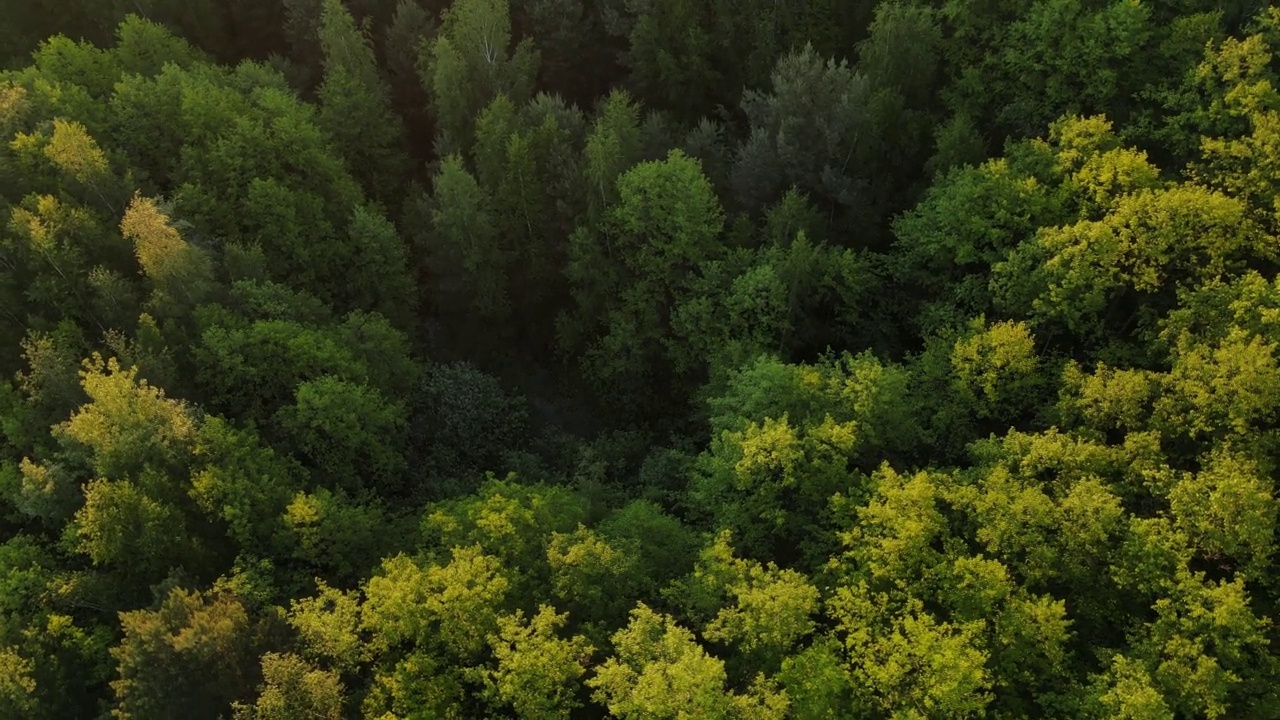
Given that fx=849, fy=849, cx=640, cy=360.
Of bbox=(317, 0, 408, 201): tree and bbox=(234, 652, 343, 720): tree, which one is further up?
bbox=(317, 0, 408, 201): tree

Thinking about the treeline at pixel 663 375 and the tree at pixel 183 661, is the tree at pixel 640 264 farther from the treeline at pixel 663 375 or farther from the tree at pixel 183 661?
the tree at pixel 183 661

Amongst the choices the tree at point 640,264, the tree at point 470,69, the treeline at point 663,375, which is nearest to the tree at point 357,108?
the treeline at point 663,375

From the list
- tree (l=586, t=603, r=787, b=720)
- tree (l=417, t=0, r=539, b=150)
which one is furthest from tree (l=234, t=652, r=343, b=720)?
tree (l=417, t=0, r=539, b=150)

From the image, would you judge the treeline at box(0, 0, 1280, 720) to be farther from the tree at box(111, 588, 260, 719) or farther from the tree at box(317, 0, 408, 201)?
the tree at box(317, 0, 408, 201)

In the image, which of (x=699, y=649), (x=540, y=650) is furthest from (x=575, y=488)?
(x=699, y=649)

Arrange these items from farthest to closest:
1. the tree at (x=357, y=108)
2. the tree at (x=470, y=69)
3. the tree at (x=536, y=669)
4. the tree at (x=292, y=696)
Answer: the tree at (x=357, y=108) → the tree at (x=470, y=69) → the tree at (x=536, y=669) → the tree at (x=292, y=696)

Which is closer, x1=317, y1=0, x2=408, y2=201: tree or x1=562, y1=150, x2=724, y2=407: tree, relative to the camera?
x1=562, y1=150, x2=724, y2=407: tree

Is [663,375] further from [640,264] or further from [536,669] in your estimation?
[536,669]

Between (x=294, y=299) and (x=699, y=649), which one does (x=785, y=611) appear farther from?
(x=294, y=299)

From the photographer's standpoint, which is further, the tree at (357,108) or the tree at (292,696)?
the tree at (357,108)
